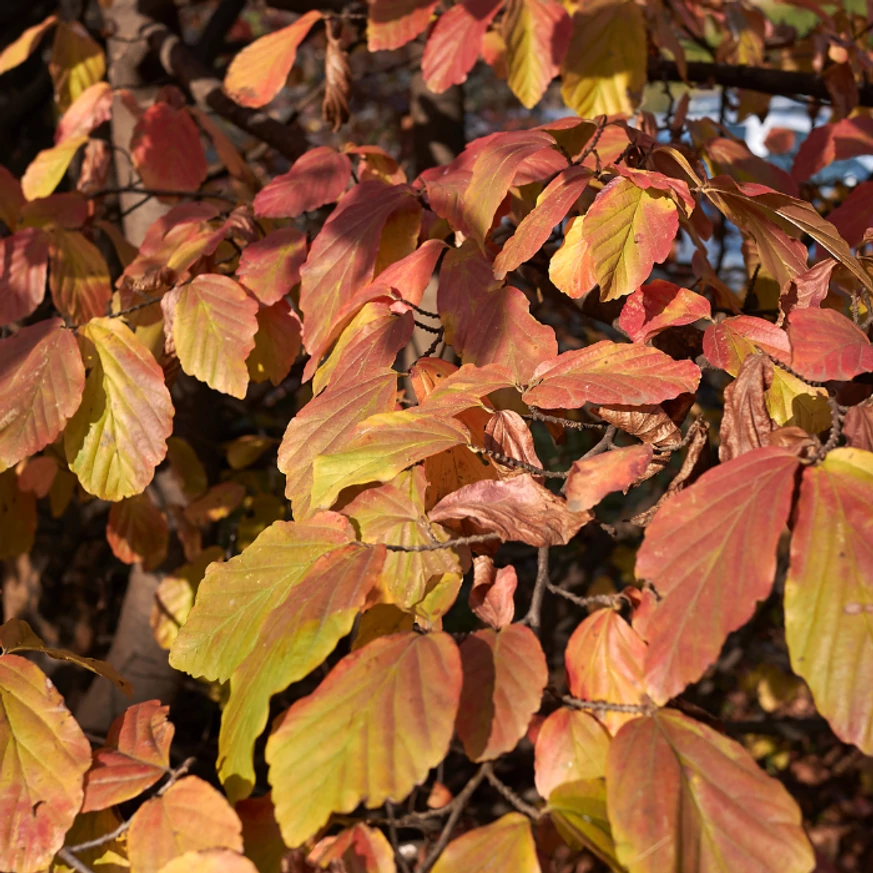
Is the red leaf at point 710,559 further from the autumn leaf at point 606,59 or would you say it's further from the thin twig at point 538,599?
the autumn leaf at point 606,59

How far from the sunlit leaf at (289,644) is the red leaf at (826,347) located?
1.13 feet

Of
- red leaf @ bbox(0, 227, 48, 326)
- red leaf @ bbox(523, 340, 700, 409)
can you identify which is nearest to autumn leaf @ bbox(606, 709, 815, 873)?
red leaf @ bbox(523, 340, 700, 409)

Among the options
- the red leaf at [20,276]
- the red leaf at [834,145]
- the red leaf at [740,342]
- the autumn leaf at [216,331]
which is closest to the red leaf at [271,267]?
the autumn leaf at [216,331]

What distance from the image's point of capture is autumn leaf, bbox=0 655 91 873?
620 mm

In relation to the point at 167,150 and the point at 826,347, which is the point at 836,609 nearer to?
the point at 826,347

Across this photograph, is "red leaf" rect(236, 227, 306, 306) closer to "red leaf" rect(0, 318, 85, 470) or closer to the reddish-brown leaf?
"red leaf" rect(0, 318, 85, 470)

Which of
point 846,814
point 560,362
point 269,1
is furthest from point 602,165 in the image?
point 846,814

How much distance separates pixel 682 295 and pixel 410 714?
1.57 feet

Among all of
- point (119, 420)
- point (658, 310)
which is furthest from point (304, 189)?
point (658, 310)

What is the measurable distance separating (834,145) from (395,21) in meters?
0.77

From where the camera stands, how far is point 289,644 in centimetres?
57

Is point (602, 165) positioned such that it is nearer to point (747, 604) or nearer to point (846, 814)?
point (747, 604)

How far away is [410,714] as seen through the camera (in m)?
0.53

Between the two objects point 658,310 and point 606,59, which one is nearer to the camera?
point 658,310
